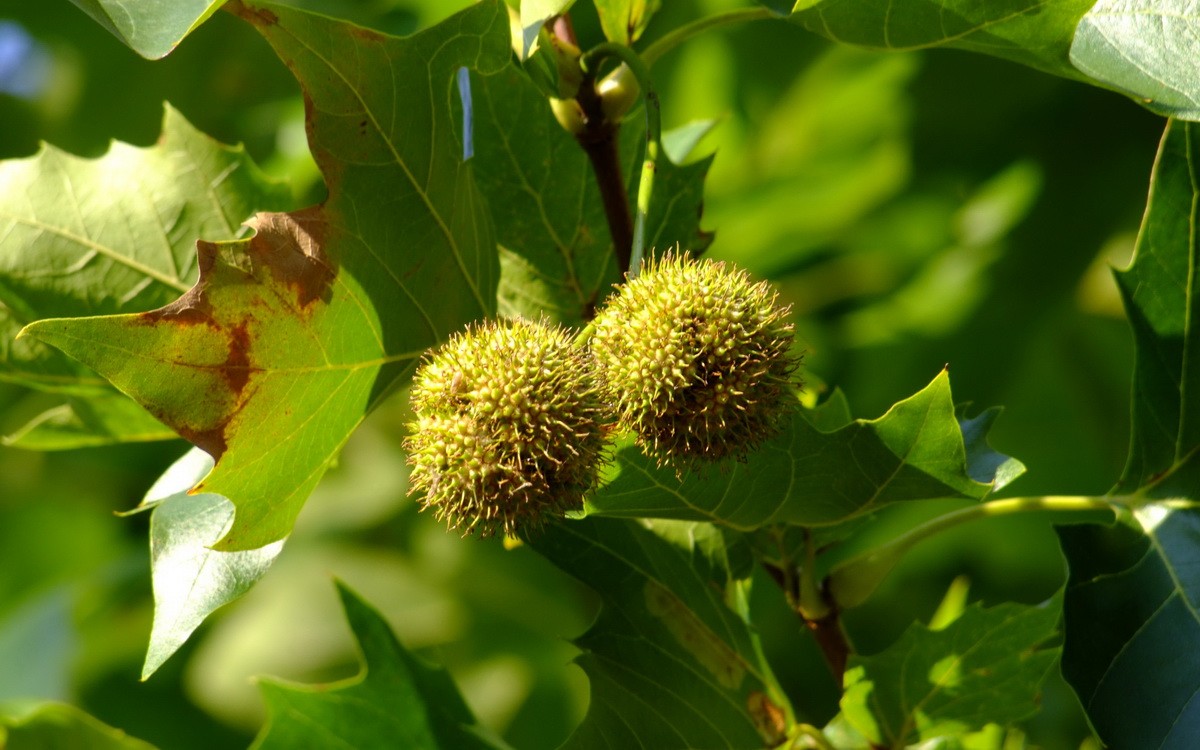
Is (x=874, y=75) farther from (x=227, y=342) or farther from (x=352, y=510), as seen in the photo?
(x=227, y=342)

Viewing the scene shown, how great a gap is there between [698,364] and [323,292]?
1.72 ft

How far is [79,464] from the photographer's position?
4.52m

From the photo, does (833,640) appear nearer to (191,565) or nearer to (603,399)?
(603,399)

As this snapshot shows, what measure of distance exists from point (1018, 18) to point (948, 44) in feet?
0.36

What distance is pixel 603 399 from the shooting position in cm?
176

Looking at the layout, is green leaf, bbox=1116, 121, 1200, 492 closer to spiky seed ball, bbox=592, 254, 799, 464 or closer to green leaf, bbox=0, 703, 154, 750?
spiky seed ball, bbox=592, 254, 799, 464

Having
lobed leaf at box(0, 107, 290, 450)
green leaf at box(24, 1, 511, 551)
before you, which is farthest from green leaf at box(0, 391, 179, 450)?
green leaf at box(24, 1, 511, 551)

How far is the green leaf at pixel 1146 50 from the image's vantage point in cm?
160

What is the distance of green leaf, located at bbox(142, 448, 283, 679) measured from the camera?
1.64m

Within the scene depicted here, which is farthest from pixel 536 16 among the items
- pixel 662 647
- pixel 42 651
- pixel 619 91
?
pixel 42 651

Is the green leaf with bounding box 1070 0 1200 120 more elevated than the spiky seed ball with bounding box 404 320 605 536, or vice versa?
the green leaf with bounding box 1070 0 1200 120

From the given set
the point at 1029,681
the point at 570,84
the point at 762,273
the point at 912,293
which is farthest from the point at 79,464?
the point at 1029,681

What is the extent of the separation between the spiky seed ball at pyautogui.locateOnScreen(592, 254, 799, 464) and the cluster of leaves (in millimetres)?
50

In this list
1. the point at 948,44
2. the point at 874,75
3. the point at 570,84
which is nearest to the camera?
the point at 948,44
